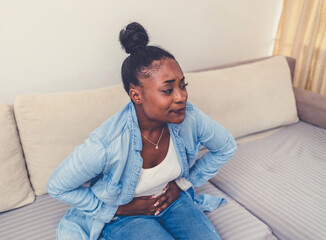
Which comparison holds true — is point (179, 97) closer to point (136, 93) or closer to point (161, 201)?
point (136, 93)

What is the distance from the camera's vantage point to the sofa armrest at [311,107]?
1.77 meters

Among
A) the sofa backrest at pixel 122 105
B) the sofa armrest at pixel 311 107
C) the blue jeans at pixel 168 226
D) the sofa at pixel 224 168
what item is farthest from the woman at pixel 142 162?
the sofa armrest at pixel 311 107

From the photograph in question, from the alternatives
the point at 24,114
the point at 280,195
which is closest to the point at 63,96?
the point at 24,114

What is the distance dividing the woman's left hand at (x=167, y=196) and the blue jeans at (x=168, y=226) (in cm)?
2

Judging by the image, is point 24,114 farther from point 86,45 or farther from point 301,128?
point 301,128

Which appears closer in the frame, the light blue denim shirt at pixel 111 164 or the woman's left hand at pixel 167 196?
the light blue denim shirt at pixel 111 164

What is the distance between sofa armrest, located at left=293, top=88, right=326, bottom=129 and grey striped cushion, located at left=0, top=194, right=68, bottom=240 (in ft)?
5.35

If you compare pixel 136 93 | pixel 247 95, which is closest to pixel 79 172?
pixel 136 93

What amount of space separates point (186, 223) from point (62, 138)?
67 centimetres

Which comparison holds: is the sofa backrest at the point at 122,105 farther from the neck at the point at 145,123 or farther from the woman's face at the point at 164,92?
the woman's face at the point at 164,92

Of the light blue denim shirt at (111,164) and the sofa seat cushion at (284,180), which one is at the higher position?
the light blue denim shirt at (111,164)

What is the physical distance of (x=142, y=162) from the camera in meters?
1.00

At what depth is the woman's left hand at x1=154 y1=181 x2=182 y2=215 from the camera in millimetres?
1090

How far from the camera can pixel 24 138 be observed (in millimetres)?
1221
